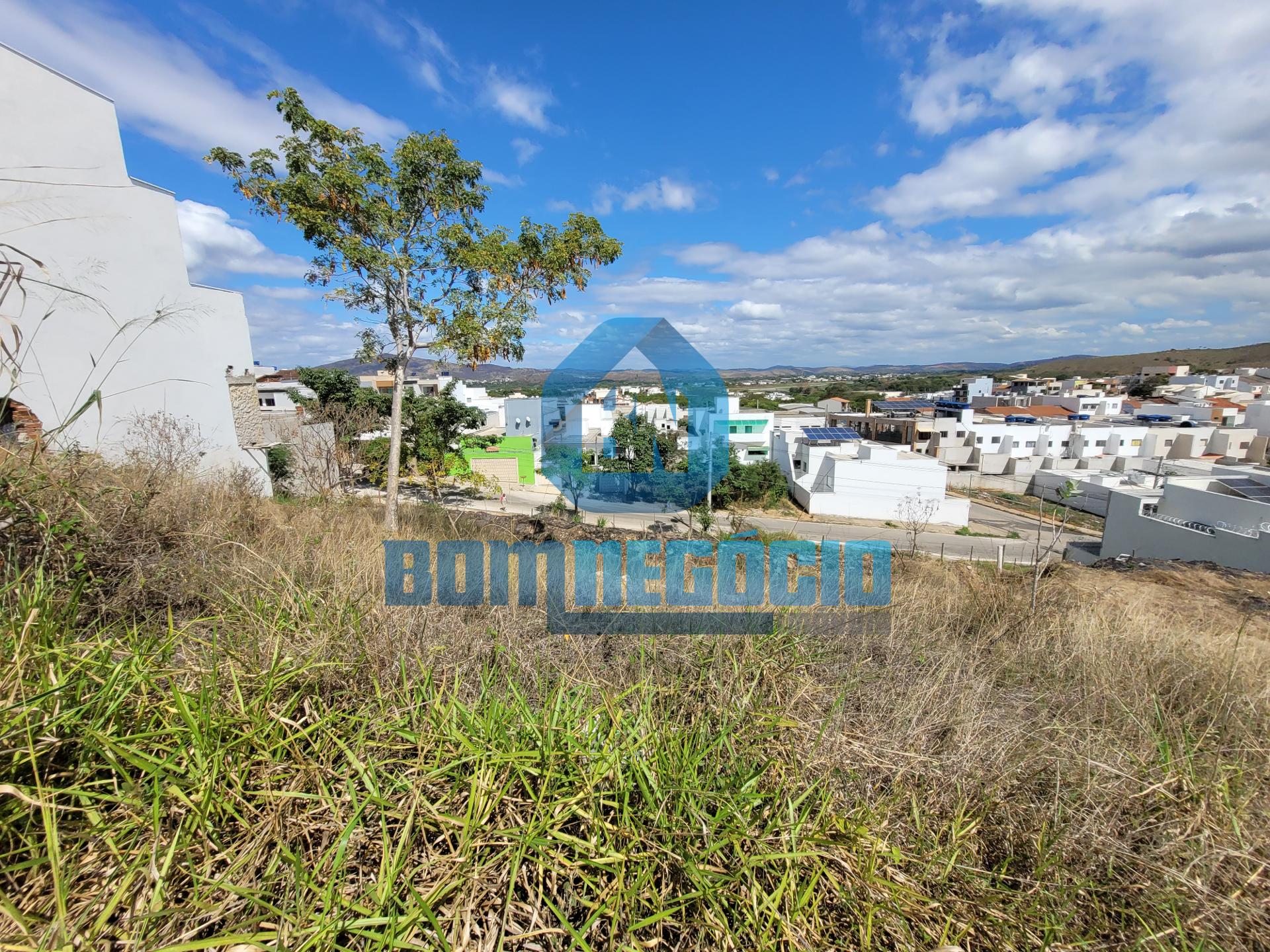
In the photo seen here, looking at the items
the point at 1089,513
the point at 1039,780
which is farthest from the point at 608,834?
the point at 1089,513

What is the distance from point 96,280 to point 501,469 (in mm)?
15414

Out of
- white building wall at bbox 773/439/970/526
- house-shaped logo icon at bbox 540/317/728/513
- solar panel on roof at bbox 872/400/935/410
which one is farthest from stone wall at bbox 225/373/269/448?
solar panel on roof at bbox 872/400/935/410

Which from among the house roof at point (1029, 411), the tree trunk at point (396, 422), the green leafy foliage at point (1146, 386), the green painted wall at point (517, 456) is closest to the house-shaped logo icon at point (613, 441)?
the green painted wall at point (517, 456)

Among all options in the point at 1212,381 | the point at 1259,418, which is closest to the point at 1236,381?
the point at 1212,381

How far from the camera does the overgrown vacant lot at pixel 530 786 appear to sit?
Result: 3.07 ft

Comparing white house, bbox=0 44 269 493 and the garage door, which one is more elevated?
white house, bbox=0 44 269 493

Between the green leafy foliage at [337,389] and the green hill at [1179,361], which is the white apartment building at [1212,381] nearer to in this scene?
the green hill at [1179,361]

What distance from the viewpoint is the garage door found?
20.9 meters

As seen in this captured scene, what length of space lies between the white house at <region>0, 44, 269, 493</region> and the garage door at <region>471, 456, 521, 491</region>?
12.9 metres

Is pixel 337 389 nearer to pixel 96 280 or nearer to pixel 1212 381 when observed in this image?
pixel 96 280

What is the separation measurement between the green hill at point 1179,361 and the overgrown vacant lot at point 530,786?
101 meters

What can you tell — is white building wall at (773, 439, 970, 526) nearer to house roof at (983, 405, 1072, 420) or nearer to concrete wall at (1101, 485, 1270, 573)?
concrete wall at (1101, 485, 1270, 573)

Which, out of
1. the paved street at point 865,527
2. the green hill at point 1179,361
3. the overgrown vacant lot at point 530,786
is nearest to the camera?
the overgrown vacant lot at point 530,786

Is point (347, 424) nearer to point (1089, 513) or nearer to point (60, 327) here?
point (60, 327)
